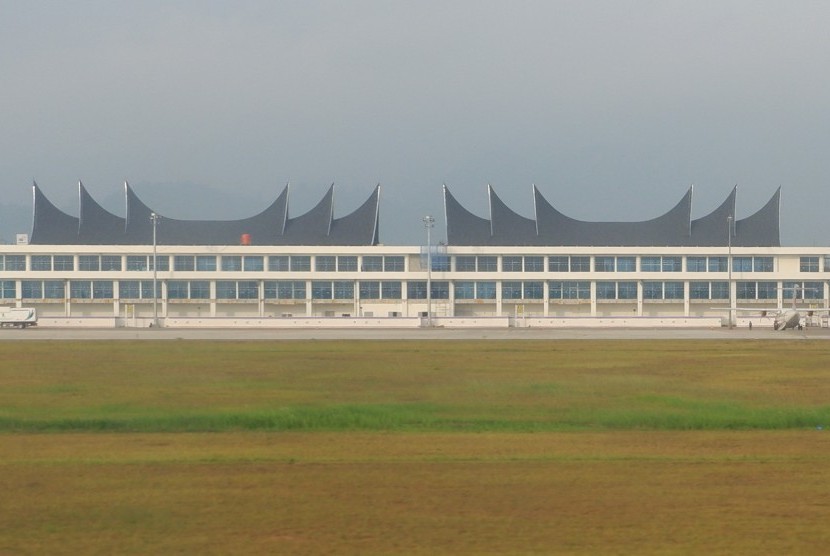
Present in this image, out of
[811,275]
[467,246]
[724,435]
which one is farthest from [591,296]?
[724,435]

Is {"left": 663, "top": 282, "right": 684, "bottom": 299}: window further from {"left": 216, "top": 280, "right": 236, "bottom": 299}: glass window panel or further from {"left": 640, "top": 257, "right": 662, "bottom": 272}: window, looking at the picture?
{"left": 216, "top": 280, "right": 236, "bottom": 299}: glass window panel

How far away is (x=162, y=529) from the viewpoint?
1078 centimetres

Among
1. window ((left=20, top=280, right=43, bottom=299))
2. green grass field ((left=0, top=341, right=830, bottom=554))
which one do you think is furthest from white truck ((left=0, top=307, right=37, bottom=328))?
green grass field ((left=0, top=341, right=830, bottom=554))

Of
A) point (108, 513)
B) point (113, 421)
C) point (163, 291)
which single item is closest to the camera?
point (108, 513)

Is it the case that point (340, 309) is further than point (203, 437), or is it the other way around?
point (340, 309)

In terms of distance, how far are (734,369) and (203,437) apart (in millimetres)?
21021

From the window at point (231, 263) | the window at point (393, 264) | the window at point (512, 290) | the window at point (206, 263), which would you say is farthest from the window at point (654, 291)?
the window at point (206, 263)

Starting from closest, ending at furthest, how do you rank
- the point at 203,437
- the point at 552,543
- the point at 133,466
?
the point at 552,543 < the point at 133,466 < the point at 203,437

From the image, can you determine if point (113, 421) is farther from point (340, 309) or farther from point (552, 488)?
point (340, 309)

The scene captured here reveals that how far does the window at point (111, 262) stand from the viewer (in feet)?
290

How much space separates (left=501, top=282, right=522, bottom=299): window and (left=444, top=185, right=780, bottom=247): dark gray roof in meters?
8.04

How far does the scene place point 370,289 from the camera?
88.1 metres

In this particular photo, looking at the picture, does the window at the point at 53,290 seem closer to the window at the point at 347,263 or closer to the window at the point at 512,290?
the window at the point at 347,263

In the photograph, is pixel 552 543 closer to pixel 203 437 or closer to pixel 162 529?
pixel 162 529
